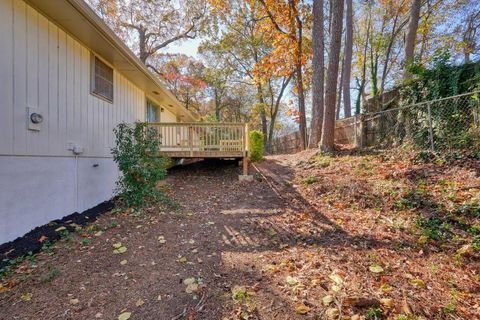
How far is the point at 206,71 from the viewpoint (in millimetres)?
20797

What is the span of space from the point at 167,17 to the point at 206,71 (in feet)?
21.0

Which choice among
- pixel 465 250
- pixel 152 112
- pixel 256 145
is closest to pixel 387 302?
pixel 465 250

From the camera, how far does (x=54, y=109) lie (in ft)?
13.8

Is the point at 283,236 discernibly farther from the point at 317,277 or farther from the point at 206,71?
the point at 206,71

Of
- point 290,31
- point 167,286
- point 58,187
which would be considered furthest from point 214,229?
point 290,31

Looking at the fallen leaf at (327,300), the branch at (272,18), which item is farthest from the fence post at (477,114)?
the branch at (272,18)

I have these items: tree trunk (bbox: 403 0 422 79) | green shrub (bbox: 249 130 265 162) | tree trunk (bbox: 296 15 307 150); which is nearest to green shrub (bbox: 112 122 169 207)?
green shrub (bbox: 249 130 265 162)

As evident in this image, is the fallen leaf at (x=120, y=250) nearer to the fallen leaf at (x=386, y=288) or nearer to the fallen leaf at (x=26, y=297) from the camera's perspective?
the fallen leaf at (x=26, y=297)

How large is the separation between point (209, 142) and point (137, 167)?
2.68m

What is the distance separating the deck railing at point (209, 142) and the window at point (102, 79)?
1581 millimetres

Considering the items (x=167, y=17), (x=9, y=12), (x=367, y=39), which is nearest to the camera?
(x=9, y=12)

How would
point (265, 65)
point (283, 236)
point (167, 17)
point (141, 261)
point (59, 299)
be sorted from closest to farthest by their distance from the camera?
1. point (59, 299)
2. point (141, 261)
3. point (283, 236)
4. point (265, 65)
5. point (167, 17)

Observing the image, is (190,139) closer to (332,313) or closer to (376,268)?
(376,268)

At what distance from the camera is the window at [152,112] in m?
9.09
